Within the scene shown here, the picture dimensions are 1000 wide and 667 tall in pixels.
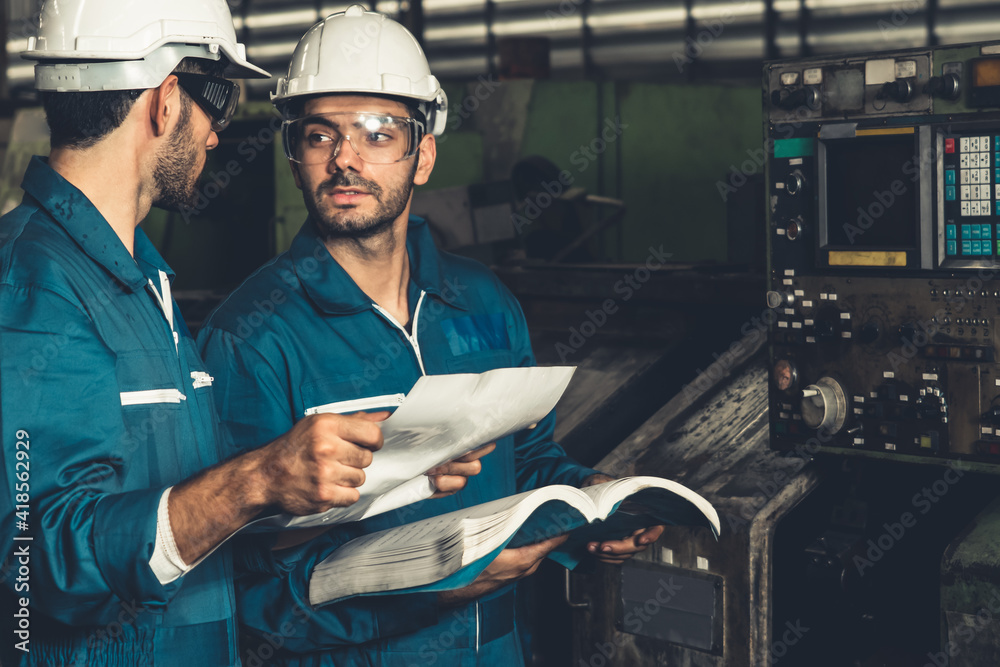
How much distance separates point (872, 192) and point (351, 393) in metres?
0.84

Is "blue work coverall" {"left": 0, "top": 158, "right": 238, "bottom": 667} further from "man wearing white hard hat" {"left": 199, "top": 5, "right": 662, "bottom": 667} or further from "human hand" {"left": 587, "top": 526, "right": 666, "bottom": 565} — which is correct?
"human hand" {"left": 587, "top": 526, "right": 666, "bottom": 565}

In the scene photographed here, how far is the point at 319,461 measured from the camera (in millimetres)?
932

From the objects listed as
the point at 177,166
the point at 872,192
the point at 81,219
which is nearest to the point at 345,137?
the point at 177,166

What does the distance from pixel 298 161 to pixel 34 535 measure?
0.81 metres

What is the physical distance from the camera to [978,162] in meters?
1.44

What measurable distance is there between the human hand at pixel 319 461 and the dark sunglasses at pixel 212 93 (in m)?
0.47

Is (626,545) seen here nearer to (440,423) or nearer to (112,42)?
(440,423)

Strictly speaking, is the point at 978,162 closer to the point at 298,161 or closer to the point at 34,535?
the point at 298,161

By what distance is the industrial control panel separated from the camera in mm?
1452

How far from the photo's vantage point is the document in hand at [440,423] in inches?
39.8

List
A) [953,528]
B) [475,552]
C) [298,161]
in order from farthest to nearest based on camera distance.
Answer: [953,528], [298,161], [475,552]

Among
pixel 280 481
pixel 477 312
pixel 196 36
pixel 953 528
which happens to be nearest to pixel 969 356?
pixel 953 528

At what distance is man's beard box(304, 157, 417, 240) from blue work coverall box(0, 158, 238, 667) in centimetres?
38

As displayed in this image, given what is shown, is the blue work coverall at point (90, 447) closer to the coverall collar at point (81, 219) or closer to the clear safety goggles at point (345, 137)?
the coverall collar at point (81, 219)
